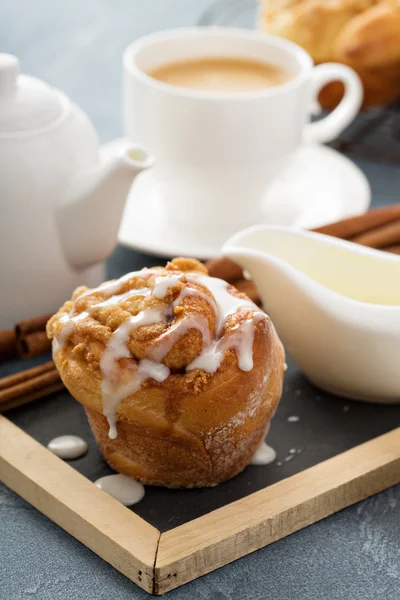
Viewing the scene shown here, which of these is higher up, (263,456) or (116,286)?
(116,286)

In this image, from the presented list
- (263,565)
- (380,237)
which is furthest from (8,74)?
(263,565)

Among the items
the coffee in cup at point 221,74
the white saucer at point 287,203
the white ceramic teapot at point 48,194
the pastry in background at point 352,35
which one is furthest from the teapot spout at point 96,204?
the pastry in background at point 352,35

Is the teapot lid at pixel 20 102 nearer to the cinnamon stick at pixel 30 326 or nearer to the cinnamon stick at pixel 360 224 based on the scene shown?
the cinnamon stick at pixel 30 326

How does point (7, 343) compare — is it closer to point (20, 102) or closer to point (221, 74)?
point (20, 102)

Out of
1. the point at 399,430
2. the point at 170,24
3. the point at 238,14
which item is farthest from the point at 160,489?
the point at 170,24

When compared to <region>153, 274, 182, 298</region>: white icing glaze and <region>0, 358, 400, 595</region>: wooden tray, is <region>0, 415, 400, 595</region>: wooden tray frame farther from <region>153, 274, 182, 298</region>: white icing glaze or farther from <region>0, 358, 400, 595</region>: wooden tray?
<region>153, 274, 182, 298</region>: white icing glaze
